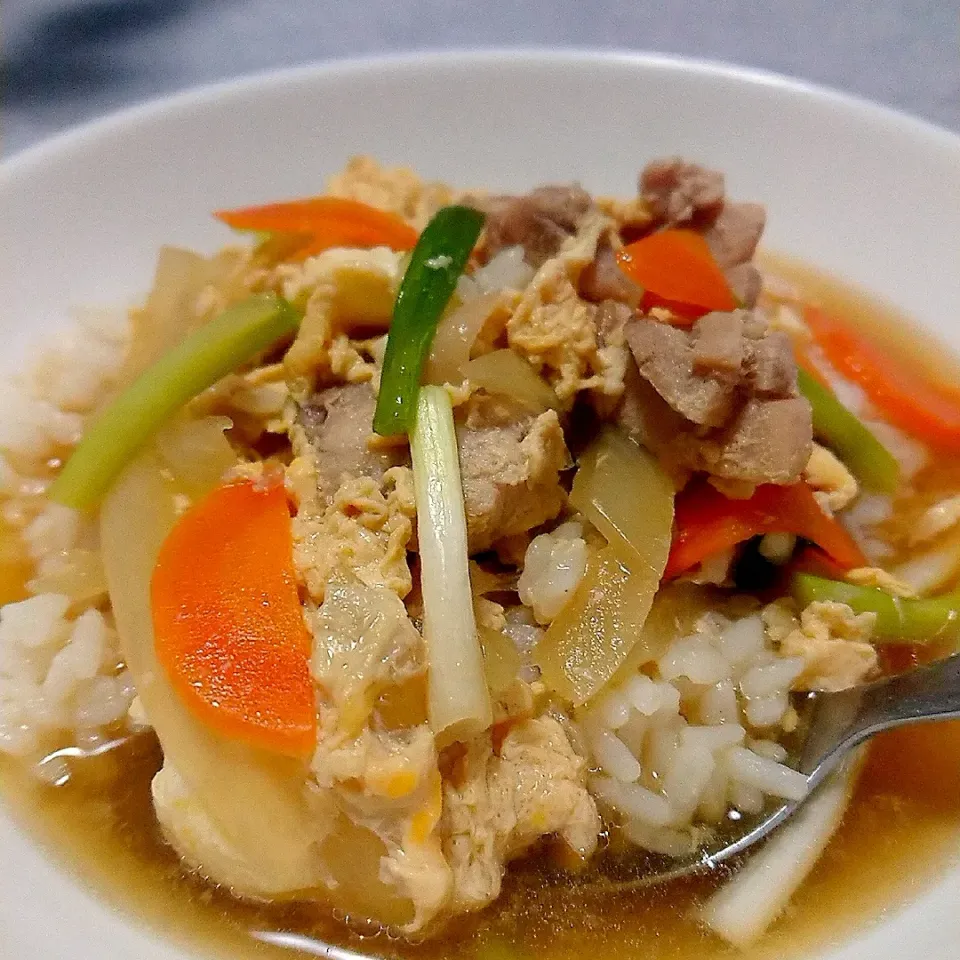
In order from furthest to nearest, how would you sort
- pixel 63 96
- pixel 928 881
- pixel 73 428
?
pixel 63 96
pixel 73 428
pixel 928 881

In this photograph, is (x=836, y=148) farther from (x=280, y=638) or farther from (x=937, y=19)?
(x=280, y=638)

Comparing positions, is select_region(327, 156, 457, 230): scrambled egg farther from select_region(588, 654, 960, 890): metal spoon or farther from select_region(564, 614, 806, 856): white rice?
select_region(588, 654, 960, 890): metal spoon

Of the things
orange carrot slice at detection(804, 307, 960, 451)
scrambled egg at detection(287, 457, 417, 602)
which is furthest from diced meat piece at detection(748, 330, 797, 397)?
orange carrot slice at detection(804, 307, 960, 451)

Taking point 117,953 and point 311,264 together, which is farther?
point 311,264

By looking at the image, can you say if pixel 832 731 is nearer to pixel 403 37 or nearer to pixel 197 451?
pixel 197 451

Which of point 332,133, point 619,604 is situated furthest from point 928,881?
point 332,133

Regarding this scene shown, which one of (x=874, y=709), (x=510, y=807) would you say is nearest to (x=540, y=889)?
(x=510, y=807)

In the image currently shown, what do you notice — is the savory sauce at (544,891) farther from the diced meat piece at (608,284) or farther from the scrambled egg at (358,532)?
the diced meat piece at (608,284)
